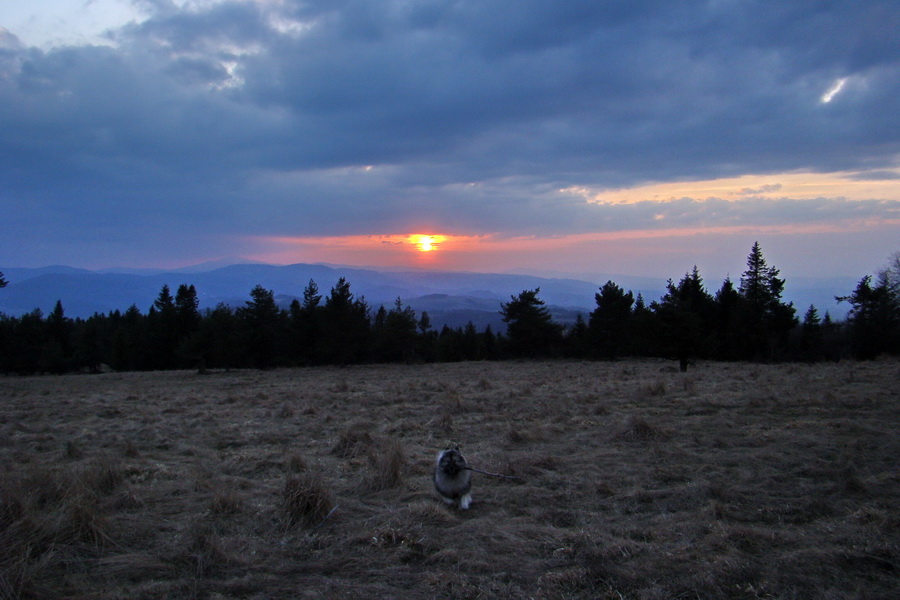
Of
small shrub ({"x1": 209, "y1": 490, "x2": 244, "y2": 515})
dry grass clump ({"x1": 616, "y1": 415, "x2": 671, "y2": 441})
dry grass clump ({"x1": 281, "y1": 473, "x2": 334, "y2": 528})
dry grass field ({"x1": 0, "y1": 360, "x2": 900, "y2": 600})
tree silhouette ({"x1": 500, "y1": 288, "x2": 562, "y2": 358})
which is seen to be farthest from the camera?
tree silhouette ({"x1": 500, "y1": 288, "x2": 562, "y2": 358})

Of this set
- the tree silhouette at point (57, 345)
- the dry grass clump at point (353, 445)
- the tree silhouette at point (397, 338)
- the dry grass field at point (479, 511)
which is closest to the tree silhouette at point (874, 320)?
the dry grass field at point (479, 511)

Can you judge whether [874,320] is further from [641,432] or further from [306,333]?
[306,333]

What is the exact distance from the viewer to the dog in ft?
18.7

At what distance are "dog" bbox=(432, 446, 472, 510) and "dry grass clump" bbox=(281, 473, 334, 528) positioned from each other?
51.8 inches

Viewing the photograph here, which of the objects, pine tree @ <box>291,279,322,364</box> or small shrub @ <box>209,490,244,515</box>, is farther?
pine tree @ <box>291,279,322,364</box>

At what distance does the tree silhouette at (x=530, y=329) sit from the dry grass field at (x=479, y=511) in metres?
34.7

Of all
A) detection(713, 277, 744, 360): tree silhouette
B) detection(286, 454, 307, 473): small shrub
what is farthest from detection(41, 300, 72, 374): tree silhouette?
detection(713, 277, 744, 360): tree silhouette

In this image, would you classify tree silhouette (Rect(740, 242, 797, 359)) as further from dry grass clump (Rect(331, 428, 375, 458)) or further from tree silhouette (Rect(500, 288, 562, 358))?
dry grass clump (Rect(331, 428, 375, 458))

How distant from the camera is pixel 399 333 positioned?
45281 millimetres

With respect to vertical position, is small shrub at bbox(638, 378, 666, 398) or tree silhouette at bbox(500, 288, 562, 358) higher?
tree silhouette at bbox(500, 288, 562, 358)

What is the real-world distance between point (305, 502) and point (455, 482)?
1.73m

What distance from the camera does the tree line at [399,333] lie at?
36.5 metres

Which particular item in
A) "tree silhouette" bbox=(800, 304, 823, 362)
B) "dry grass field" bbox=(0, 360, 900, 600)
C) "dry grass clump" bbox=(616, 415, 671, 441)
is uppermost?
"tree silhouette" bbox=(800, 304, 823, 362)

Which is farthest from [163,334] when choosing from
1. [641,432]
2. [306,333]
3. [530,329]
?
[641,432]
